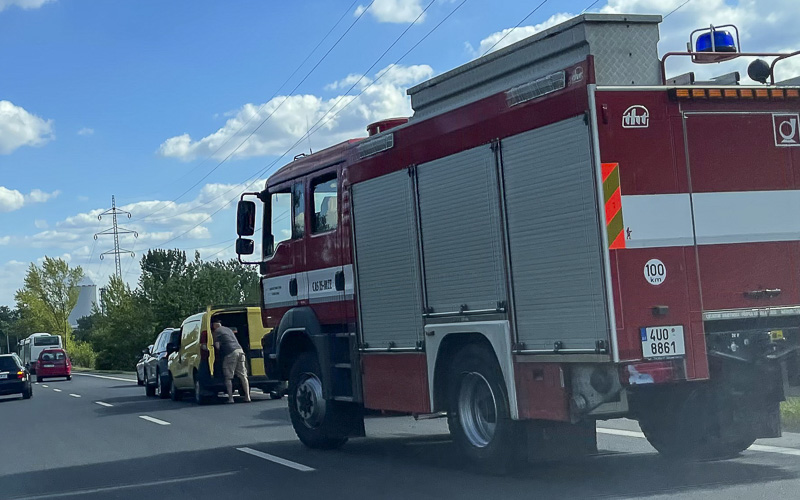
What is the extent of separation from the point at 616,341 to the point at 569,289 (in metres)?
0.59

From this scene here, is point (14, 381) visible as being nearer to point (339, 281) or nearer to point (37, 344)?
point (339, 281)

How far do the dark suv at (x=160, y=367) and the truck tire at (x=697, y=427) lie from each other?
16.5 meters

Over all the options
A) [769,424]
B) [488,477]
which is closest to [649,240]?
[769,424]

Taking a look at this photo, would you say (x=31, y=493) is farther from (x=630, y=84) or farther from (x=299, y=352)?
(x=630, y=84)

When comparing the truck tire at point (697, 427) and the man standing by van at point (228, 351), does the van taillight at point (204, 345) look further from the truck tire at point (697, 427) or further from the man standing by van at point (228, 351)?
the truck tire at point (697, 427)

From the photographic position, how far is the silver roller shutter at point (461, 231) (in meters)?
8.67

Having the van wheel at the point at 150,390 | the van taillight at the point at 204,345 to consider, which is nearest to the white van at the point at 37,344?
the van wheel at the point at 150,390

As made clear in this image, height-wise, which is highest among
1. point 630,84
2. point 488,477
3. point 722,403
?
point 630,84

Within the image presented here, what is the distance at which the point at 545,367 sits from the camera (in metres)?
8.05

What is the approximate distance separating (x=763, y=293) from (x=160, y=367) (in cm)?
1968

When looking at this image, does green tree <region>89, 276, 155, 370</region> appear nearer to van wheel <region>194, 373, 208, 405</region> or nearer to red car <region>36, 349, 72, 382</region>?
red car <region>36, 349, 72, 382</region>

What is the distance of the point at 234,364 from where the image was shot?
69.5ft

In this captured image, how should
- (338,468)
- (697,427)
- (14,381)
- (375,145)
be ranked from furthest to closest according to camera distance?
(14,381) < (375,145) < (338,468) < (697,427)

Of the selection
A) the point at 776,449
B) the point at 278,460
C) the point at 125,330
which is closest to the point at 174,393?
the point at 278,460
